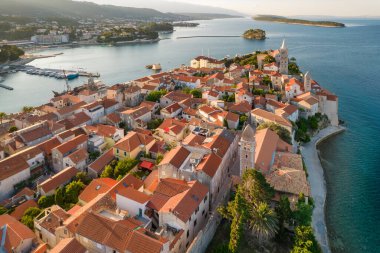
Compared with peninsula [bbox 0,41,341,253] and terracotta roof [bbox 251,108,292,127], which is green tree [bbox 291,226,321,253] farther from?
terracotta roof [bbox 251,108,292,127]

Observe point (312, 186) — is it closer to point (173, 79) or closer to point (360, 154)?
point (360, 154)

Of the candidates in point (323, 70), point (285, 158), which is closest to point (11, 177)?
point (285, 158)

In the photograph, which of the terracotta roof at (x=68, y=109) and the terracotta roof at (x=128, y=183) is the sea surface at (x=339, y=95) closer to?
the terracotta roof at (x=128, y=183)

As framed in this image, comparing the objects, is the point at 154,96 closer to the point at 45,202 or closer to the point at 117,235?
the point at 45,202

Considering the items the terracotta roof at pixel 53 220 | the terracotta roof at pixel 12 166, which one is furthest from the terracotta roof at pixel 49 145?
the terracotta roof at pixel 53 220

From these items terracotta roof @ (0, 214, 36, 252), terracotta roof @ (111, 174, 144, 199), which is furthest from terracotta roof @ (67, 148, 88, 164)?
terracotta roof @ (0, 214, 36, 252)
